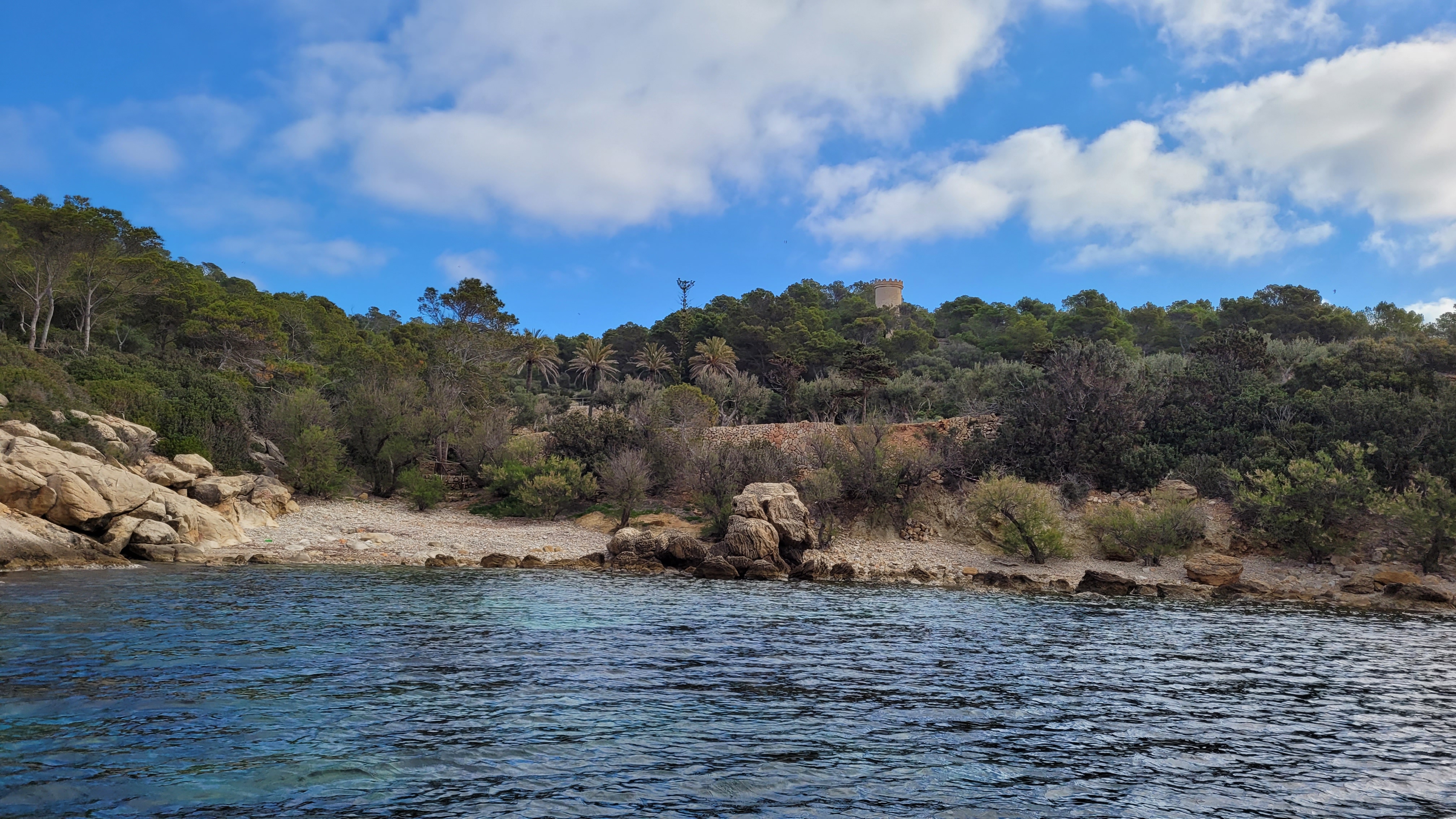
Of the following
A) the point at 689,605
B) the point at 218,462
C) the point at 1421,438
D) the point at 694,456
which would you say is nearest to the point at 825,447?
the point at 694,456

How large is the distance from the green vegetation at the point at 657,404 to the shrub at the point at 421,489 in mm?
329

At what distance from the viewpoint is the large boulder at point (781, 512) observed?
97.3ft

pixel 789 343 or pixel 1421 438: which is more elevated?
pixel 789 343

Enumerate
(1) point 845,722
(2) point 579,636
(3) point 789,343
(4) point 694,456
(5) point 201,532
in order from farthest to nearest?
1. (3) point 789,343
2. (4) point 694,456
3. (5) point 201,532
4. (2) point 579,636
5. (1) point 845,722

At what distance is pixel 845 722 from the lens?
9891mm

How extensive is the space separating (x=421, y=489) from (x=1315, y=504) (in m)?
35.4

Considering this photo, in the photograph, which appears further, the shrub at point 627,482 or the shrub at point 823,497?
the shrub at point 627,482

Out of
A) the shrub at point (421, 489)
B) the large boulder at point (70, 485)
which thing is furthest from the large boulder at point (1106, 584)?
the large boulder at point (70, 485)

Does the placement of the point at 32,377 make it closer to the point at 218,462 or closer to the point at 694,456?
the point at 218,462

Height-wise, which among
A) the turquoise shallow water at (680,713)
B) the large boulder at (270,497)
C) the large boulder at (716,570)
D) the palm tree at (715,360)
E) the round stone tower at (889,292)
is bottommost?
the large boulder at (716,570)

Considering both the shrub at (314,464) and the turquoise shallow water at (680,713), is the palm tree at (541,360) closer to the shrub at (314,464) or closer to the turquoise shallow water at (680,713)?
the shrub at (314,464)

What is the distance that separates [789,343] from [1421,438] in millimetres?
48929

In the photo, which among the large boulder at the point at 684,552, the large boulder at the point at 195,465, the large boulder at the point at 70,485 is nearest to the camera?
the large boulder at the point at 70,485

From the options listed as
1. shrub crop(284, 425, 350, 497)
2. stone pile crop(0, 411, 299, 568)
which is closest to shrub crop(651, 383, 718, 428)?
shrub crop(284, 425, 350, 497)
